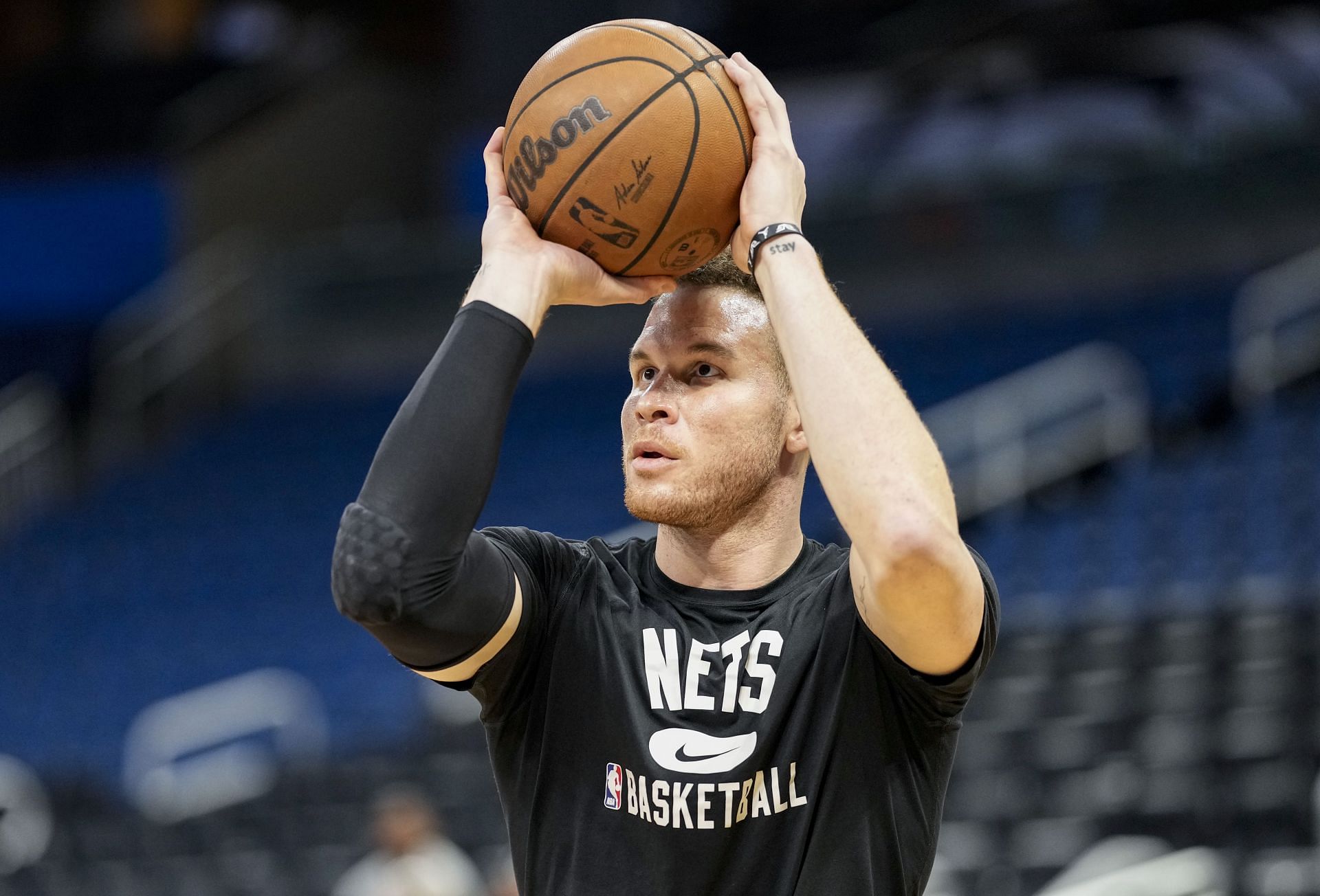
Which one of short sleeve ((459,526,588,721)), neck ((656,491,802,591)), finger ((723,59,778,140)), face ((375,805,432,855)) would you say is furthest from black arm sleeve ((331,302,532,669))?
face ((375,805,432,855))

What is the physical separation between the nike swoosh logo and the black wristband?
2.18 feet

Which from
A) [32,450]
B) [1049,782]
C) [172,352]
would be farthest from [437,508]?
[32,450]

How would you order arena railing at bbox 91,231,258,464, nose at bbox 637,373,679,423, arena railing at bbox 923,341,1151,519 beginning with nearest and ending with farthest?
nose at bbox 637,373,679,423, arena railing at bbox 923,341,1151,519, arena railing at bbox 91,231,258,464

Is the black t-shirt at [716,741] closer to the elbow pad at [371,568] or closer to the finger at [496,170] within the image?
the elbow pad at [371,568]

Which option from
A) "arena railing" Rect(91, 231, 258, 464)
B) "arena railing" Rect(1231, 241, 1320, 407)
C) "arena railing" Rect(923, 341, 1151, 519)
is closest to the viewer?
"arena railing" Rect(1231, 241, 1320, 407)

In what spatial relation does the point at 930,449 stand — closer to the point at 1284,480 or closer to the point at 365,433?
the point at 1284,480

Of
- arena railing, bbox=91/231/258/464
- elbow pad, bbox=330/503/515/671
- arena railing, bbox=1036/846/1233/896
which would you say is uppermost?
elbow pad, bbox=330/503/515/671

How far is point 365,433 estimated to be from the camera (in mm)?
13203

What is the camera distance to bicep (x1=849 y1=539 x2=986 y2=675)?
2.04 meters

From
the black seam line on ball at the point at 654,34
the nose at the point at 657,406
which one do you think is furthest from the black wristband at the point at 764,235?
the black seam line on ball at the point at 654,34

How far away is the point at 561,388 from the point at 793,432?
11057mm

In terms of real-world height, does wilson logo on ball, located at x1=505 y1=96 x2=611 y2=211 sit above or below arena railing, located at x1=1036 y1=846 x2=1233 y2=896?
above
